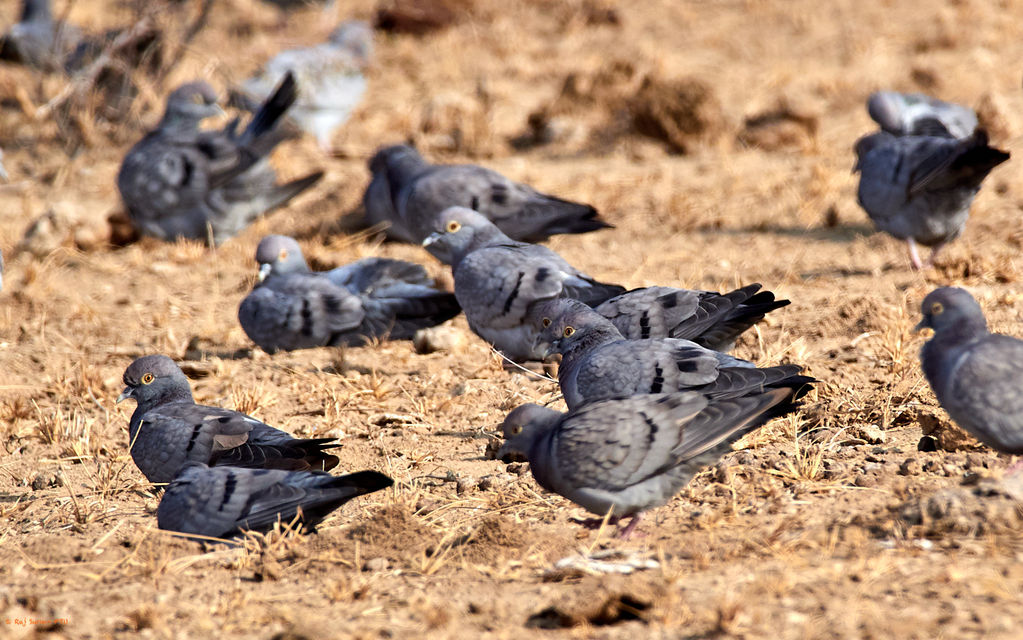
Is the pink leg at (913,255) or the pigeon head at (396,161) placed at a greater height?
the pigeon head at (396,161)

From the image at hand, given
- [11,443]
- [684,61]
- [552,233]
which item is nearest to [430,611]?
[11,443]

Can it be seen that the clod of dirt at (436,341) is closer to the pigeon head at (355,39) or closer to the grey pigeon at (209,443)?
the grey pigeon at (209,443)

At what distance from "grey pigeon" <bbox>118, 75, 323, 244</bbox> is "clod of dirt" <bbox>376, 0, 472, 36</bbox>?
4.72m

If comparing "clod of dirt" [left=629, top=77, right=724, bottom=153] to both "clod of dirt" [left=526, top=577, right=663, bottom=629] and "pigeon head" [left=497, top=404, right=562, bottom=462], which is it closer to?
"pigeon head" [left=497, top=404, right=562, bottom=462]

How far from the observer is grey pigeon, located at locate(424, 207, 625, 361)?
6133 millimetres

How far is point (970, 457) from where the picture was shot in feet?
15.1

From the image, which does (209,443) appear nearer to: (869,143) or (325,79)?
(869,143)

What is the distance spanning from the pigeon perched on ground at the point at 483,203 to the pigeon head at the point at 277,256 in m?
0.93

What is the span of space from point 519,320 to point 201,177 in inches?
160

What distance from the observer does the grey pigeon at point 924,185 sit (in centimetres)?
695

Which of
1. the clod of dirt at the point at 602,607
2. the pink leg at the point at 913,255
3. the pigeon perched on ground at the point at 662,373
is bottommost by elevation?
the pink leg at the point at 913,255

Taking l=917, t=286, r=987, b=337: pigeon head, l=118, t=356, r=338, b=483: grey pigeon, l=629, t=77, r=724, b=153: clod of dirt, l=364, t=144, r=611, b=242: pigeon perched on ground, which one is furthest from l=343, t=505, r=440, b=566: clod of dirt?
l=629, t=77, r=724, b=153: clod of dirt

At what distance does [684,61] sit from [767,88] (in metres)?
1.28

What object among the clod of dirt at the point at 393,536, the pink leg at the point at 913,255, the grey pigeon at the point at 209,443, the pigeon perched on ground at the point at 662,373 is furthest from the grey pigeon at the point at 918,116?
the clod of dirt at the point at 393,536
